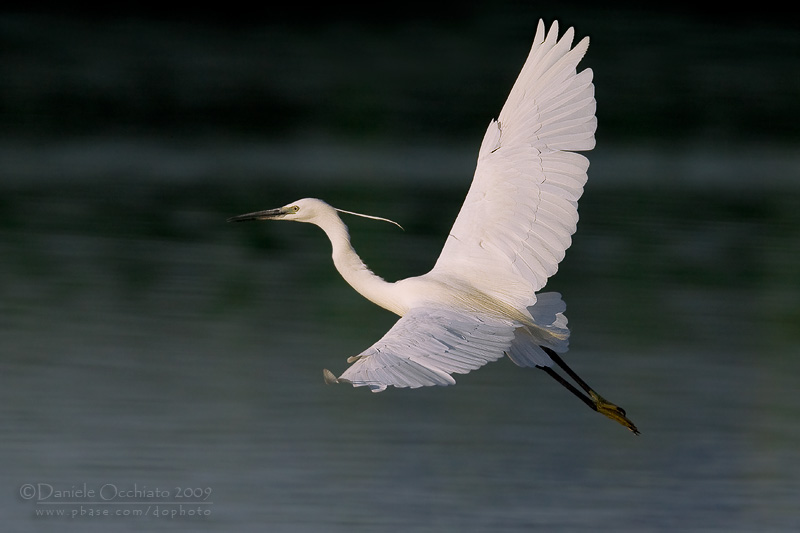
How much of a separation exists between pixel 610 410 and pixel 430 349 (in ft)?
6.36

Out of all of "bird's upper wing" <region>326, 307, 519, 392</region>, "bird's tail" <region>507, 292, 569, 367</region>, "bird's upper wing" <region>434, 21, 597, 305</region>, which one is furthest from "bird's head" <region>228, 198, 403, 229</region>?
"bird's upper wing" <region>326, 307, 519, 392</region>

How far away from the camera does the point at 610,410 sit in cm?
645

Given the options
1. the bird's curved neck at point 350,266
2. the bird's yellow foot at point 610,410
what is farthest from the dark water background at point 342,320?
the bird's curved neck at point 350,266

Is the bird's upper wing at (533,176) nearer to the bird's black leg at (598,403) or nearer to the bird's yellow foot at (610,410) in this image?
the bird's black leg at (598,403)

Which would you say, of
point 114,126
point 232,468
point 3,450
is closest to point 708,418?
point 232,468

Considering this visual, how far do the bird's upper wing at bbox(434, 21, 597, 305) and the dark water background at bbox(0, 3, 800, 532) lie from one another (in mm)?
945

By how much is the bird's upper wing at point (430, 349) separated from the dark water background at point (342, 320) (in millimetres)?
905

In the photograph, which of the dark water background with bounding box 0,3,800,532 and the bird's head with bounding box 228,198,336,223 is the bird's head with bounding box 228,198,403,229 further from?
the dark water background with bounding box 0,3,800,532

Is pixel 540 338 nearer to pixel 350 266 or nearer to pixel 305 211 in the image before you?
pixel 350 266

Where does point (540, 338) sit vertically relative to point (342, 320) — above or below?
above

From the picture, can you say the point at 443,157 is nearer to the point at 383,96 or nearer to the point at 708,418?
the point at 383,96

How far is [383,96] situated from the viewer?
20047 millimetres

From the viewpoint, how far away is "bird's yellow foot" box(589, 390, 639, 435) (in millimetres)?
6430

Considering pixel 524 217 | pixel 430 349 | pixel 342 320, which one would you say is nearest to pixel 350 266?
pixel 524 217
